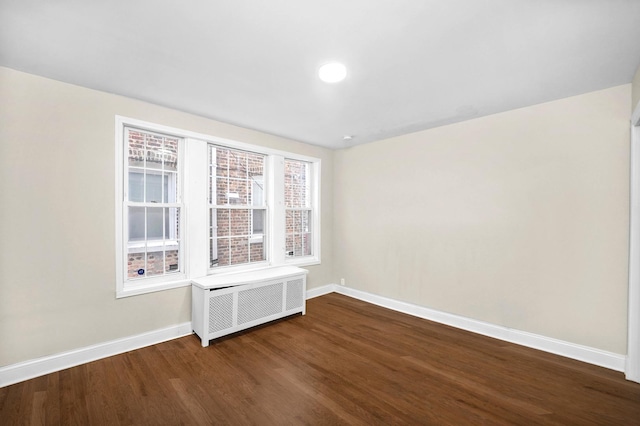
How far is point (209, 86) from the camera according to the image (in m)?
2.56

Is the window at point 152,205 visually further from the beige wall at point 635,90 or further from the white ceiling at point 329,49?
the beige wall at point 635,90

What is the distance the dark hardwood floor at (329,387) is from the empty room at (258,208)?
22mm

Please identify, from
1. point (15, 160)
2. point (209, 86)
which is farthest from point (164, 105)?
point (15, 160)

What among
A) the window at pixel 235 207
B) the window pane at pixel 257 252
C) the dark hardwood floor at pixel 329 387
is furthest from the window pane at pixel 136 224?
the window pane at pixel 257 252

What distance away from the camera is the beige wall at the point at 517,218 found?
258 cm

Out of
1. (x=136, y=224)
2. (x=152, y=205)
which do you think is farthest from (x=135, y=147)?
(x=136, y=224)

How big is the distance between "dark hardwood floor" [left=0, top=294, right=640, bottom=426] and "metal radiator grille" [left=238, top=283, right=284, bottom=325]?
288 millimetres

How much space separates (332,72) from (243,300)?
2.63m

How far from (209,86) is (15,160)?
67.3 inches

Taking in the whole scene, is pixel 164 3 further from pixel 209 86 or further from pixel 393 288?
pixel 393 288

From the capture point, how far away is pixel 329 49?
6.41ft

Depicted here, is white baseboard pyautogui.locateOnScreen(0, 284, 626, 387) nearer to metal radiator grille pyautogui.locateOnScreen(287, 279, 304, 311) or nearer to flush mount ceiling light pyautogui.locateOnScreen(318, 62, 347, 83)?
metal radiator grille pyautogui.locateOnScreen(287, 279, 304, 311)

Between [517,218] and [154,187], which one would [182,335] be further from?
[517,218]

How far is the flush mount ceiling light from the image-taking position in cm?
218
